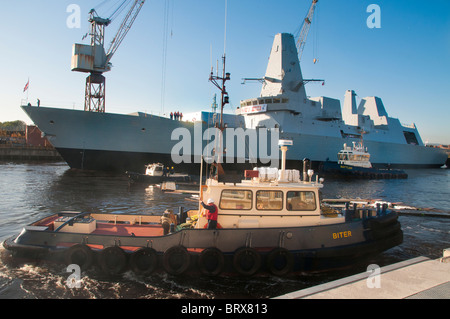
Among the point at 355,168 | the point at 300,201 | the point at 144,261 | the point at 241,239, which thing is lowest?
the point at 144,261

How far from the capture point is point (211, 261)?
7.59 metres

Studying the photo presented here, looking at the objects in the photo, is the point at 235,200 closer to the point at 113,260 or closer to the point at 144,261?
the point at 144,261

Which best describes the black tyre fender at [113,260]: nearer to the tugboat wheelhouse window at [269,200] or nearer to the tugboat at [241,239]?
the tugboat at [241,239]

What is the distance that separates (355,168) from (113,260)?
1426 inches

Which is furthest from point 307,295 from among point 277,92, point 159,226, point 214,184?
point 277,92

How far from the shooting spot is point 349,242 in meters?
8.33

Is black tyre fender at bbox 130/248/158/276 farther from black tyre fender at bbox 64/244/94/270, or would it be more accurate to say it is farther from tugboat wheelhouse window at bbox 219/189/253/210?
tugboat wheelhouse window at bbox 219/189/253/210

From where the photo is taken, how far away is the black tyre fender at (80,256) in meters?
7.72

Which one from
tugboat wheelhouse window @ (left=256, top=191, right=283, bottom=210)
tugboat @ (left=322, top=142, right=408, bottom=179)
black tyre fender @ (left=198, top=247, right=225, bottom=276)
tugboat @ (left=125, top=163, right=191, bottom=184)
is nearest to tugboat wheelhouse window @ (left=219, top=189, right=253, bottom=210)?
tugboat wheelhouse window @ (left=256, top=191, right=283, bottom=210)

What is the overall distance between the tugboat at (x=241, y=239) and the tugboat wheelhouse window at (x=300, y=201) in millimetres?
28

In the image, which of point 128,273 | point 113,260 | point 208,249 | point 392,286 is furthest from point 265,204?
point 113,260

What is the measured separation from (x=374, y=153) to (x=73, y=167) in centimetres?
4690

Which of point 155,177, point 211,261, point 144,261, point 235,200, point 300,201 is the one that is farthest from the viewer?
point 155,177

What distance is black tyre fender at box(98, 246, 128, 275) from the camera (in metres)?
7.71
